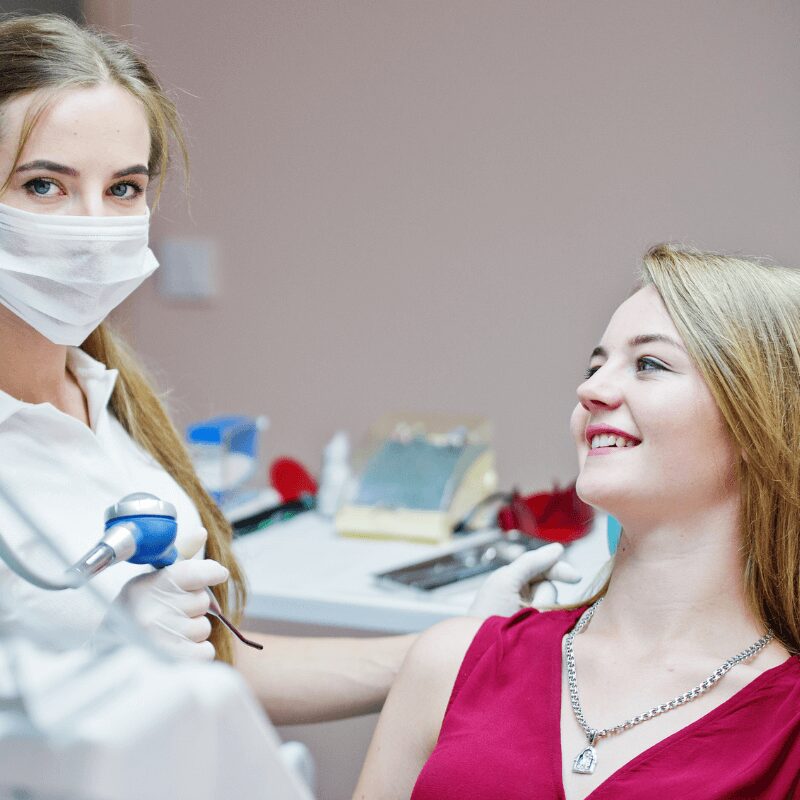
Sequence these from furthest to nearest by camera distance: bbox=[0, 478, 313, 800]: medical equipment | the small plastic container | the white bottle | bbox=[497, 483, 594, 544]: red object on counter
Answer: the white bottle, the small plastic container, bbox=[497, 483, 594, 544]: red object on counter, bbox=[0, 478, 313, 800]: medical equipment

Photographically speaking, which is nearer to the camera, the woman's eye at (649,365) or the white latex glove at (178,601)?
the white latex glove at (178,601)

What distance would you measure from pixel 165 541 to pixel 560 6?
69.4 inches

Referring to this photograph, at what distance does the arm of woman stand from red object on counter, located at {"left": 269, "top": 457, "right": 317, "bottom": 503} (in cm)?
114

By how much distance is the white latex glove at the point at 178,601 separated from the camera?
3.67 feet

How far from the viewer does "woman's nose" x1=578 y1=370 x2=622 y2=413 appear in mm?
1259

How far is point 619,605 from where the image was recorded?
130 cm

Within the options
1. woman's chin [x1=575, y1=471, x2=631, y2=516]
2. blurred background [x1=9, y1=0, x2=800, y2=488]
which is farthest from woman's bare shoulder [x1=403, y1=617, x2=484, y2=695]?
blurred background [x1=9, y1=0, x2=800, y2=488]

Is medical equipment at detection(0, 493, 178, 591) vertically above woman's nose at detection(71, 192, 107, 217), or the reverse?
woman's nose at detection(71, 192, 107, 217)

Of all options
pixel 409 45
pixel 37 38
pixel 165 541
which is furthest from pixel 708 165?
pixel 165 541

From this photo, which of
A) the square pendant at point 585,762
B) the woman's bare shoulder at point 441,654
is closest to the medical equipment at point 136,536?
the woman's bare shoulder at point 441,654

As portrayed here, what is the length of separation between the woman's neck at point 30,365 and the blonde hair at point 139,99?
0.48ft

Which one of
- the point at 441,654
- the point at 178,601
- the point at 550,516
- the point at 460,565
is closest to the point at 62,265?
the point at 178,601

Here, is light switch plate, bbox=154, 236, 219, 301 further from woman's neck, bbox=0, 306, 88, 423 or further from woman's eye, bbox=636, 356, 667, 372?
woman's eye, bbox=636, 356, 667, 372

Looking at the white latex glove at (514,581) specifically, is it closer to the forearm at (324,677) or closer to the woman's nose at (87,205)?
the forearm at (324,677)
